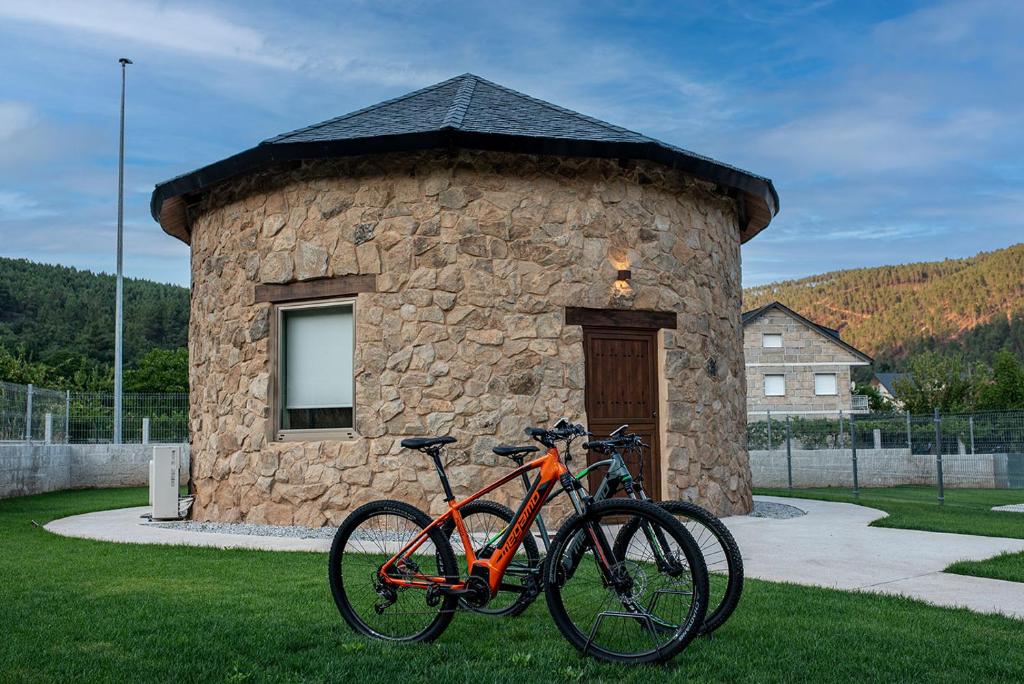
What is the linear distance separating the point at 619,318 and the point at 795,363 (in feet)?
111

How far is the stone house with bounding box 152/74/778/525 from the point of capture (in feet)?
29.1

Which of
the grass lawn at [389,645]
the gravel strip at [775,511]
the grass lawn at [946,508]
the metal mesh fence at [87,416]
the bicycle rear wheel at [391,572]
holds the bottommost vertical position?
the grass lawn at [946,508]

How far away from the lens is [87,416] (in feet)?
58.6

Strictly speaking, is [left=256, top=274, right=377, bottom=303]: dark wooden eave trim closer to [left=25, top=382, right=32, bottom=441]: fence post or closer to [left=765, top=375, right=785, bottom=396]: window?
[left=25, top=382, right=32, bottom=441]: fence post

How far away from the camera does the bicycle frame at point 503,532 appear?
413cm

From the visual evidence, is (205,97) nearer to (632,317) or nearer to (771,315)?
(632,317)

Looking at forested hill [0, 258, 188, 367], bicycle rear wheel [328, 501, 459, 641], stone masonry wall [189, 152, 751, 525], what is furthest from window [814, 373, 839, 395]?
bicycle rear wheel [328, 501, 459, 641]

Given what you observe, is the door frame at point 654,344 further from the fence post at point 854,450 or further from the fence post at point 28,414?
the fence post at point 28,414

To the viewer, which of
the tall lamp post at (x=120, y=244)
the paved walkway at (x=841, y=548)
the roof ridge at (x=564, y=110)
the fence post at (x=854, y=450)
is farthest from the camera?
the tall lamp post at (x=120, y=244)

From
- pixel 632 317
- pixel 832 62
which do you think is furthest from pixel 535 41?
pixel 832 62

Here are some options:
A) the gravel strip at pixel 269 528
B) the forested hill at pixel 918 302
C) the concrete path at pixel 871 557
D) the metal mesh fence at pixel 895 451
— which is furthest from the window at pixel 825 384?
the forested hill at pixel 918 302

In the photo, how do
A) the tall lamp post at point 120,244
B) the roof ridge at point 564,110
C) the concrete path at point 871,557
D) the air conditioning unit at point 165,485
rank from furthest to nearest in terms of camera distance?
the tall lamp post at point 120,244 → the roof ridge at point 564,110 → the air conditioning unit at point 165,485 → the concrete path at point 871,557

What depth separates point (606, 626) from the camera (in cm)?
400

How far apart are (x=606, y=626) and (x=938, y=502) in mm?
10398
